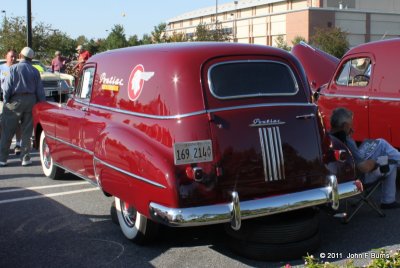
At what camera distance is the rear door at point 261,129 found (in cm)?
424

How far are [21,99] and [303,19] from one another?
62844 mm

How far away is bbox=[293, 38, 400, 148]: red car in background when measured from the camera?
6.75 metres

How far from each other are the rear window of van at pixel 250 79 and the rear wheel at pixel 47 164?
3746 millimetres

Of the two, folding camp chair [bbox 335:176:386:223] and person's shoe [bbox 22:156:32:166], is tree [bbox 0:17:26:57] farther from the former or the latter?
folding camp chair [bbox 335:176:386:223]

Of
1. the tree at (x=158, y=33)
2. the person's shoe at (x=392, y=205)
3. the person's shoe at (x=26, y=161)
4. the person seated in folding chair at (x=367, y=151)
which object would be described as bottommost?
the person's shoe at (x=392, y=205)

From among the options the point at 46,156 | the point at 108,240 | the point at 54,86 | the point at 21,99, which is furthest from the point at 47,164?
the point at 54,86

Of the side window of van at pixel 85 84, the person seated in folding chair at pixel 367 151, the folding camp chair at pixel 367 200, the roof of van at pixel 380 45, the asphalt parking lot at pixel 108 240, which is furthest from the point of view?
the roof of van at pixel 380 45

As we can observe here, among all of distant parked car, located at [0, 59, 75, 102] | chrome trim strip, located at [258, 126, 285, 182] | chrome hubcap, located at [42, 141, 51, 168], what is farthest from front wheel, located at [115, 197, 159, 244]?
distant parked car, located at [0, 59, 75, 102]

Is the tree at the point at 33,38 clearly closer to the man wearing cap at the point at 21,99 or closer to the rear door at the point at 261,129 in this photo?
the man wearing cap at the point at 21,99

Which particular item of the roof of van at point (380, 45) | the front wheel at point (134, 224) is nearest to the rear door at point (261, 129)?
the front wheel at point (134, 224)

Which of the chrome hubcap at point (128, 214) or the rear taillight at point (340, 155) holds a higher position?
the rear taillight at point (340, 155)

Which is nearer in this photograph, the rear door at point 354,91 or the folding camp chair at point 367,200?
the folding camp chair at point 367,200

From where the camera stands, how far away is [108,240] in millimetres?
4867

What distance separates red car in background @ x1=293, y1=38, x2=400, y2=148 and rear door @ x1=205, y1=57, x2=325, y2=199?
2478mm
